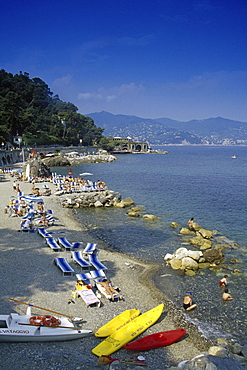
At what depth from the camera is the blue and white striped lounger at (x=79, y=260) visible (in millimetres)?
13797

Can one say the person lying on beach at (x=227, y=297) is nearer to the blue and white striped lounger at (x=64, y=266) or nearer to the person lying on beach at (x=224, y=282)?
the person lying on beach at (x=224, y=282)

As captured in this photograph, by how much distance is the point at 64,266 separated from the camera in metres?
13.3

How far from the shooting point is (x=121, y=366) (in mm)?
7621

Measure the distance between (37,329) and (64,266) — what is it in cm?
487

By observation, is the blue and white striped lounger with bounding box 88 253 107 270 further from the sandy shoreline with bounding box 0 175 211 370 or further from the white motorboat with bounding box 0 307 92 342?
the white motorboat with bounding box 0 307 92 342

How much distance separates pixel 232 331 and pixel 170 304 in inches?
96.6

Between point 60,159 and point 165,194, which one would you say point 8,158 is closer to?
point 60,159

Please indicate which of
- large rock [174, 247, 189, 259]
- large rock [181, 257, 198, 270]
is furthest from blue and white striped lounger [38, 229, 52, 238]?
large rock [181, 257, 198, 270]

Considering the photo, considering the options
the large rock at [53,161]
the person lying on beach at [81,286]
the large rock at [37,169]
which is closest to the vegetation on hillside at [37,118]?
the large rock at [53,161]

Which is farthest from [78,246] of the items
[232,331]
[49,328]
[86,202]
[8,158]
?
[8,158]

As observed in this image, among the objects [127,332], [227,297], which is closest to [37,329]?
[127,332]

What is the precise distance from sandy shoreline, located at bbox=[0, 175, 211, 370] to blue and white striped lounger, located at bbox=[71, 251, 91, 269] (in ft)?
0.97

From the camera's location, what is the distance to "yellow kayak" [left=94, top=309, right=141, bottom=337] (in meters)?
8.96

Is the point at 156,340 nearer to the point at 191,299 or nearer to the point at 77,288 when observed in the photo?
the point at 191,299
